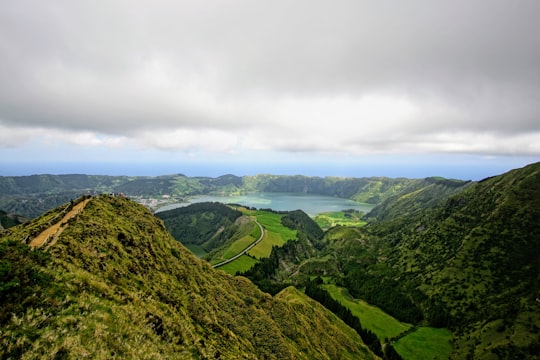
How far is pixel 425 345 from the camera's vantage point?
10762cm


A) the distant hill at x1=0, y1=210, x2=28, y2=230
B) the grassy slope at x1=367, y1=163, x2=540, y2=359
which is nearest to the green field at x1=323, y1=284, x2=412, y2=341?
the grassy slope at x1=367, y1=163, x2=540, y2=359

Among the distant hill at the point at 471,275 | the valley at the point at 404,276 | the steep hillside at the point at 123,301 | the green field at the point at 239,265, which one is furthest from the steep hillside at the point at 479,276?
the steep hillside at the point at 123,301

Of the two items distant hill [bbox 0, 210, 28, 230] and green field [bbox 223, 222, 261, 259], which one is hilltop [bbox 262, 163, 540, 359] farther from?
distant hill [bbox 0, 210, 28, 230]

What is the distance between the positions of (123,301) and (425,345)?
131268 millimetres

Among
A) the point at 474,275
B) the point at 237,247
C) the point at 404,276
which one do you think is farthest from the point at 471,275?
the point at 237,247

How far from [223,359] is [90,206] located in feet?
110

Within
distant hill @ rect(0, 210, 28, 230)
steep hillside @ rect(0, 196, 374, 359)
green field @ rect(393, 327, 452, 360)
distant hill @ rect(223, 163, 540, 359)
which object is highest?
steep hillside @ rect(0, 196, 374, 359)

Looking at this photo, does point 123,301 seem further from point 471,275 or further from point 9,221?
point 9,221

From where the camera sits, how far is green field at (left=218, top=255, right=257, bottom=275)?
13749 cm

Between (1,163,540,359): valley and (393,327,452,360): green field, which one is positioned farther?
(393,327,452,360): green field

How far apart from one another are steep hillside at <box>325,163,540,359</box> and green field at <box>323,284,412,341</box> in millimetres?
10916

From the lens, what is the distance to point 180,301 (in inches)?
1369

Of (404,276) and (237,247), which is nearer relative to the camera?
(404,276)

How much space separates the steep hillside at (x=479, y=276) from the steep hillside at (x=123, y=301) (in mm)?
83461
